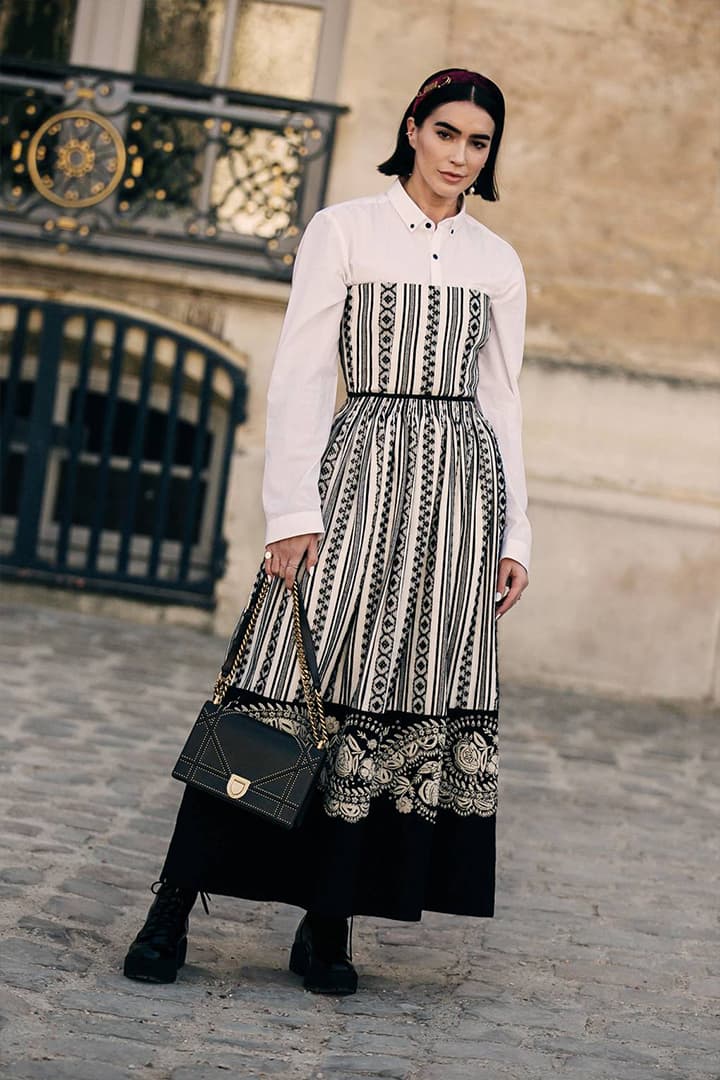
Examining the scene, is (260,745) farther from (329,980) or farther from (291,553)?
(329,980)

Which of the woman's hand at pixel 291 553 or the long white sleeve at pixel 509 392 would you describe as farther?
the long white sleeve at pixel 509 392

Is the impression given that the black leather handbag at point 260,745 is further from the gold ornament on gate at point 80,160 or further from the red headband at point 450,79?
the gold ornament on gate at point 80,160

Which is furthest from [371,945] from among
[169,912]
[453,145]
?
[453,145]

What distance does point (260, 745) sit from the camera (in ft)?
10.8

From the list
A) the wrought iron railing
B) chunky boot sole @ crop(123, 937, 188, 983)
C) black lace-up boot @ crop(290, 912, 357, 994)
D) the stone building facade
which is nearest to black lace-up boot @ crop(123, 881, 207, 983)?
chunky boot sole @ crop(123, 937, 188, 983)

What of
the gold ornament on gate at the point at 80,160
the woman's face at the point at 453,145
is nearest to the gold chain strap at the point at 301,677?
the woman's face at the point at 453,145

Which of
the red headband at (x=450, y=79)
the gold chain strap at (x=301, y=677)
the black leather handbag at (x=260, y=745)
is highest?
the red headband at (x=450, y=79)

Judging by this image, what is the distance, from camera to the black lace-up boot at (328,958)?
3471mm

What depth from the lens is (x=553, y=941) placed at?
4.12 metres

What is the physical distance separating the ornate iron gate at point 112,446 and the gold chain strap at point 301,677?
18.6ft

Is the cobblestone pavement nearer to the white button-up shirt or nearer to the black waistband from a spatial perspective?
the white button-up shirt

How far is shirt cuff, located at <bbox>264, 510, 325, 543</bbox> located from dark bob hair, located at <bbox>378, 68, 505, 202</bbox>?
2.52 ft

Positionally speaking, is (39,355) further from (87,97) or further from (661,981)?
(661,981)

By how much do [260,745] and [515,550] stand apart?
2.42 feet
